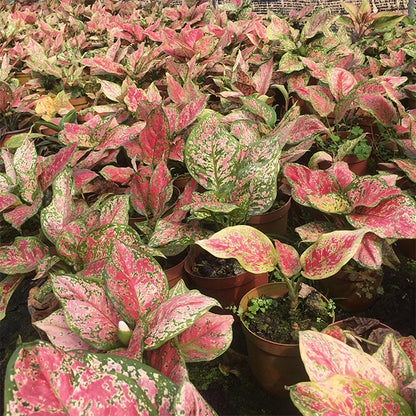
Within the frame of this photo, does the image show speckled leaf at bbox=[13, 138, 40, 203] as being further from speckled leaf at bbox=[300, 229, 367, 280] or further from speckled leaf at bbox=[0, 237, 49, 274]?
speckled leaf at bbox=[300, 229, 367, 280]

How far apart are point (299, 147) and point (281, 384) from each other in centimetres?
70

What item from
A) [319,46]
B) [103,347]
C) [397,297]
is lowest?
[397,297]

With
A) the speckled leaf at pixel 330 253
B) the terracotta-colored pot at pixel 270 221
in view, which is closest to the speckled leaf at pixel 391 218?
the speckled leaf at pixel 330 253

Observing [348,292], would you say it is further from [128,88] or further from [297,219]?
[128,88]

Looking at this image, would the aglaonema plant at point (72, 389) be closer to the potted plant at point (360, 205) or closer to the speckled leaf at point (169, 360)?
the speckled leaf at point (169, 360)

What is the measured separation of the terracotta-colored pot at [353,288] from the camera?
1168 millimetres

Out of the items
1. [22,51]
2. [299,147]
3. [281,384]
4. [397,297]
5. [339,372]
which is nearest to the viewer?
[339,372]

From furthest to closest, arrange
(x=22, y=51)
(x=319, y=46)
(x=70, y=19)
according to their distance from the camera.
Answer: (x=70, y=19), (x=22, y=51), (x=319, y=46)

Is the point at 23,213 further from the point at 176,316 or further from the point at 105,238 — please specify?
the point at 176,316

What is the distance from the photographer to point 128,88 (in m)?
1.51

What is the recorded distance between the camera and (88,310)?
0.67m

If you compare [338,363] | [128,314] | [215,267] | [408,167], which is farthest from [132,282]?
[408,167]

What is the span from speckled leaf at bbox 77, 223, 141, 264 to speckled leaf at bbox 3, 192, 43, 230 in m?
0.26

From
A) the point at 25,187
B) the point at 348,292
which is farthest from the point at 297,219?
the point at 25,187
